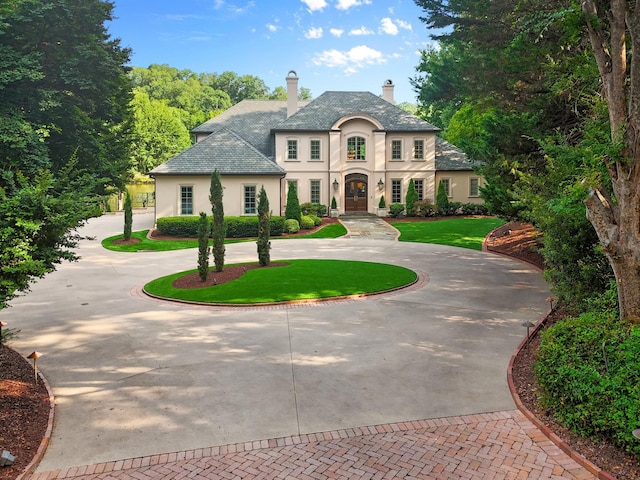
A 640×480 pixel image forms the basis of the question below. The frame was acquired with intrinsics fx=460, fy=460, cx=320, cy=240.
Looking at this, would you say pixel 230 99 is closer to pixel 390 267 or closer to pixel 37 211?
pixel 390 267

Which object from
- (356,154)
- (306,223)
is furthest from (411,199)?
(306,223)

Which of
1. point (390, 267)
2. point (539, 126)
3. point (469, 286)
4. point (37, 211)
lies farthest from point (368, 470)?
point (539, 126)

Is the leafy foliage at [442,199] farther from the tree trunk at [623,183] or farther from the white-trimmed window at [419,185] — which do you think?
the tree trunk at [623,183]

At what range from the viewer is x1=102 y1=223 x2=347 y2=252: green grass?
24.1 metres

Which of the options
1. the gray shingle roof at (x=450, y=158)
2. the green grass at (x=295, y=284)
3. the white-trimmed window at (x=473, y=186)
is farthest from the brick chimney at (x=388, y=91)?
the green grass at (x=295, y=284)

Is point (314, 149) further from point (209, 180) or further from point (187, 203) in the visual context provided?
point (187, 203)

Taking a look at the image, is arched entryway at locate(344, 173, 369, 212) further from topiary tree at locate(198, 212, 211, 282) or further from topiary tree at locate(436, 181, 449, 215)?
topiary tree at locate(198, 212, 211, 282)

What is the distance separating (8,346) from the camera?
916cm

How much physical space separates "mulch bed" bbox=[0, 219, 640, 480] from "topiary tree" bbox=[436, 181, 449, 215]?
2662 centimetres

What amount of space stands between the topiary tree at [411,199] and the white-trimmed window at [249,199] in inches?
466

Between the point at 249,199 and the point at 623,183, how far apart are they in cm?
2548

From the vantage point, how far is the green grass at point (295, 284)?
13.0 metres

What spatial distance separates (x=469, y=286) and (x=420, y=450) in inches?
370

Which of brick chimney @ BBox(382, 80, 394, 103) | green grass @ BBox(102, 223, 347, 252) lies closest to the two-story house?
brick chimney @ BBox(382, 80, 394, 103)
